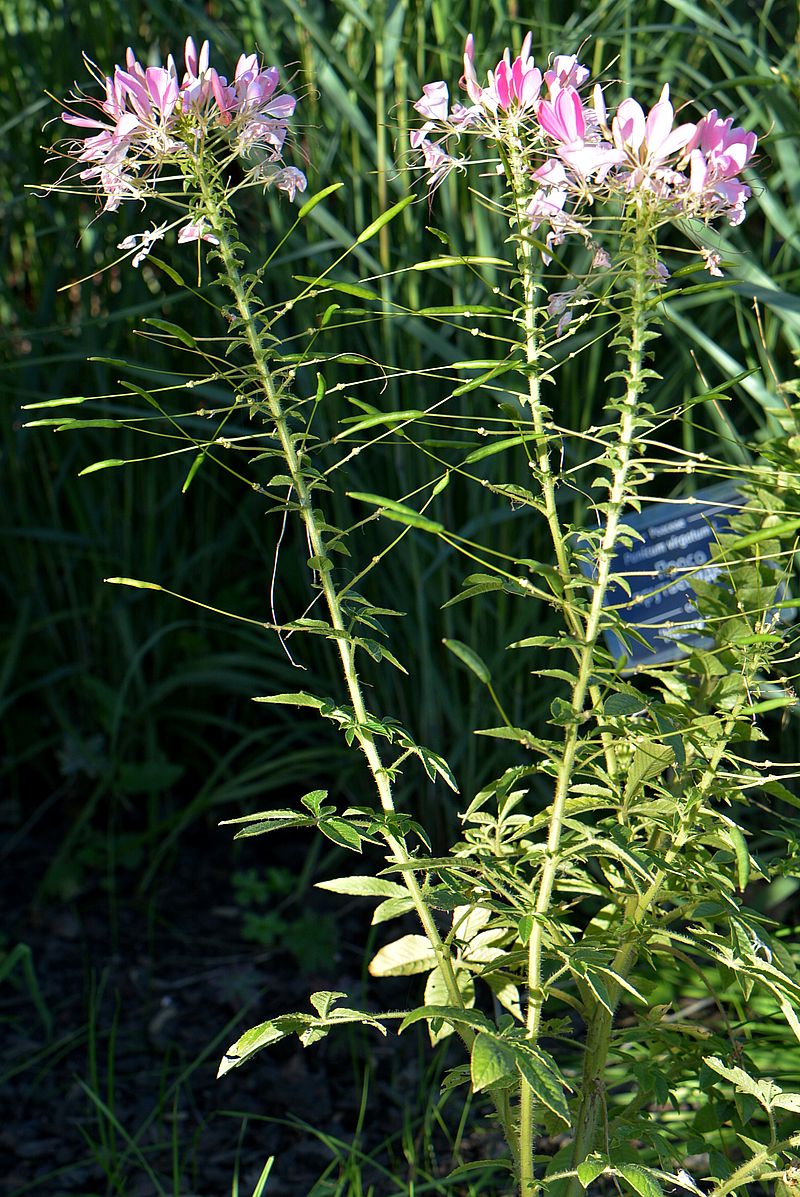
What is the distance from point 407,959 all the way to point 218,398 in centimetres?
88

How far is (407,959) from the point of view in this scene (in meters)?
0.85

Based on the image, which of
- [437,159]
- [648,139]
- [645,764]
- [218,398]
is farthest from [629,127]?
[218,398]

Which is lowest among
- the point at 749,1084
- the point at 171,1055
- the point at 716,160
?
the point at 171,1055

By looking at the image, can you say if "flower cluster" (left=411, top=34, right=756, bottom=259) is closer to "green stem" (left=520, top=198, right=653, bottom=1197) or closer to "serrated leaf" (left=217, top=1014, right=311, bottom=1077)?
"green stem" (left=520, top=198, right=653, bottom=1197)

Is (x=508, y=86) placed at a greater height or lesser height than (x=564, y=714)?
greater

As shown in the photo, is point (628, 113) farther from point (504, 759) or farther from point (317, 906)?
point (317, 906)

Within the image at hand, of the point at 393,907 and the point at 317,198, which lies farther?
the point at 393,907

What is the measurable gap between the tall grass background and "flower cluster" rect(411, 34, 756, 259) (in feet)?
2.08

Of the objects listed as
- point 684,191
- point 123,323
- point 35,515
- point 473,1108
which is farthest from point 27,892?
point 684,191

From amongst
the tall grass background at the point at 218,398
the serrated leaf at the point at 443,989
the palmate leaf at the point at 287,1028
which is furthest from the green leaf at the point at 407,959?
the tall grass background at the point at 218,398

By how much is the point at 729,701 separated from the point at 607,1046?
0.82 ft

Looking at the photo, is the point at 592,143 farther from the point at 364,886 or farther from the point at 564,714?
the point at 364,886

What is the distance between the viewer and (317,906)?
1.66 metres

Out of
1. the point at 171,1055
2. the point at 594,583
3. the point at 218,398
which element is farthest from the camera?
the point at 218,398
